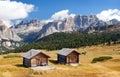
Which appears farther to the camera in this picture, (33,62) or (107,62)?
(107,62)

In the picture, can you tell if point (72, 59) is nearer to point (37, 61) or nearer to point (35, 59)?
point (37, 61)

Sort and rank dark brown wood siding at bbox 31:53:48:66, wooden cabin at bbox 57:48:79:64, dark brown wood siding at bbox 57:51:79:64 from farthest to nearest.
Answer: wooden cabin at bbox 57:48:79:64 → dark brown wood siding at bbox 57:51:79:64 → dark brown wood siding at bbox 31:53:48:66

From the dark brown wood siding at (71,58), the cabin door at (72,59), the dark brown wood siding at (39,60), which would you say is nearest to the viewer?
the dark brown wood siding at (39,60)

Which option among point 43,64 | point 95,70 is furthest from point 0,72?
point 95,70

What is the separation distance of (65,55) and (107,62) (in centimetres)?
1819

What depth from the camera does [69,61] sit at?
10081 cm

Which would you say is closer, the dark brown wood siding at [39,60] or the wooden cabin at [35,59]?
the wooden cabin at [35,59]

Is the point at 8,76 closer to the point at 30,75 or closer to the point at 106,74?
the point at 30,75

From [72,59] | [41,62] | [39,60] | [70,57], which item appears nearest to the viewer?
[39,60]

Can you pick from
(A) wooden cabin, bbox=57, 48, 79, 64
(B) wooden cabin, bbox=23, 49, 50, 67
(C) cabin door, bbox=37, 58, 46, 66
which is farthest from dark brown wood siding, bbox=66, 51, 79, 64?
(C) cabin door, bbox=37, 58, 46, 66

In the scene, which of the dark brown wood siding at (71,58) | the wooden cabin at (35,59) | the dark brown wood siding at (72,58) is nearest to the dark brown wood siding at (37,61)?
the wooden cabin at (35,59)

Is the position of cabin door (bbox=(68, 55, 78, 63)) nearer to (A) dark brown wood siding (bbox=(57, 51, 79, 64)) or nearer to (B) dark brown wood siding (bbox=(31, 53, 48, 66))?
(A) dark brown wood siding (bbox=(57, 51, 79, 64))

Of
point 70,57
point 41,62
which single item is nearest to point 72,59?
point 70,57

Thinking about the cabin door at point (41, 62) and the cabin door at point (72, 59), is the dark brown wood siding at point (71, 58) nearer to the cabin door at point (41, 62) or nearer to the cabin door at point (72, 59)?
the cabin door at point (72, 59)
